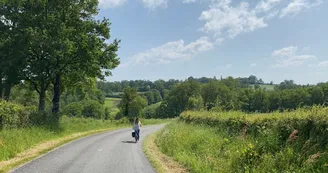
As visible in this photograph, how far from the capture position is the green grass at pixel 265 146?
28.9 feet

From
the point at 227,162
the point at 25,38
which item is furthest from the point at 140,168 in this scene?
the point at 25,38

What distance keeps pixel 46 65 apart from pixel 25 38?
11.5ft

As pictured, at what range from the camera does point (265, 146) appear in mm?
10516

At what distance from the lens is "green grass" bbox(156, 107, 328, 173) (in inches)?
346

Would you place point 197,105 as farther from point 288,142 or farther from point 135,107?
point 135,107


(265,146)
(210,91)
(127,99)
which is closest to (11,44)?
(265,146)

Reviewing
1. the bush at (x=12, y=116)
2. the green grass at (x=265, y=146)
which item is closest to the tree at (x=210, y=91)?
the bush at (x=12, y=116)

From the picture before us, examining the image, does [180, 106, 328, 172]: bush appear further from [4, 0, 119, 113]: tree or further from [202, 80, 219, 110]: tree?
[202, 80, 219, 110]: tree

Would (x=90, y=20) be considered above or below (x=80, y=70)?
above

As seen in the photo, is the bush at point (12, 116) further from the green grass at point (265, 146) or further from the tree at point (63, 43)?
the green grass at point (265, 146)

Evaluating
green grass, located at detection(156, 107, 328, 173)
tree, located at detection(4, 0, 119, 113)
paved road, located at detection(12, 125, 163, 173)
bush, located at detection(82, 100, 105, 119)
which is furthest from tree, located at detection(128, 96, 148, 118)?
green grass, located at detection(156, 107, 328, 173)

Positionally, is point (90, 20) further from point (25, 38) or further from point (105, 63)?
point (25, 38)

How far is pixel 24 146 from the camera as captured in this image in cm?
1728

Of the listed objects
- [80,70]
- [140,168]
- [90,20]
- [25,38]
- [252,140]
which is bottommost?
[140,168]
